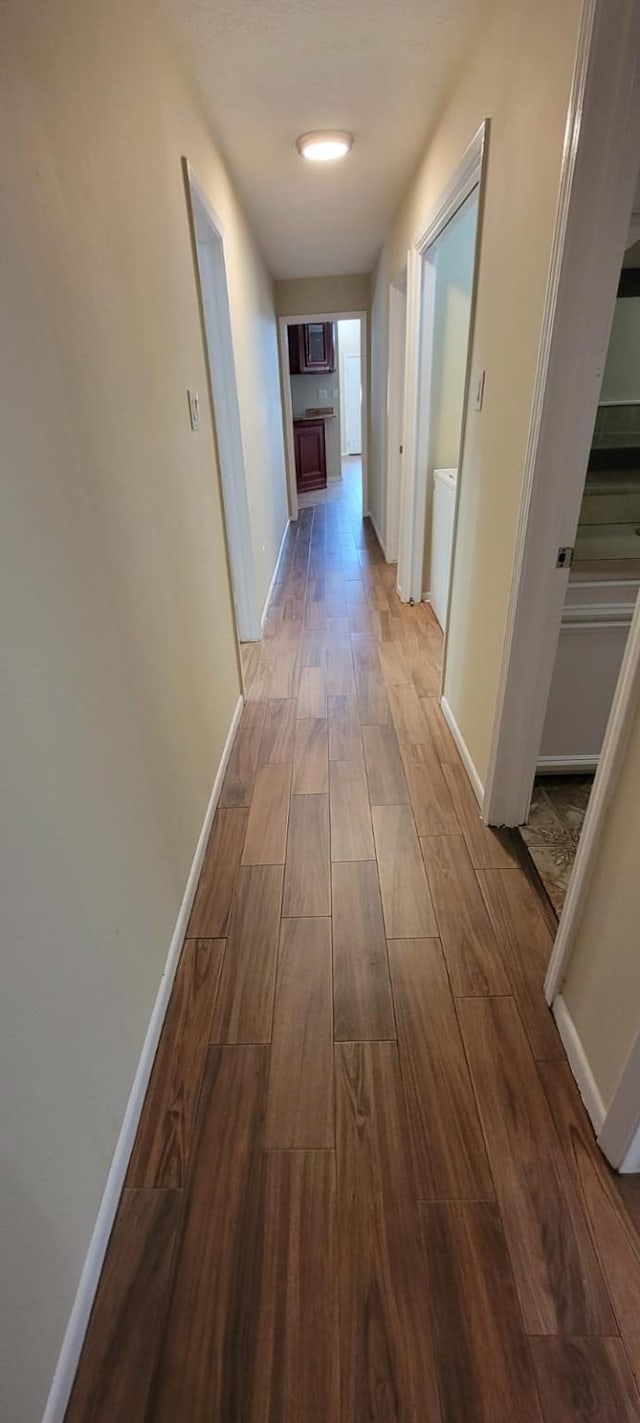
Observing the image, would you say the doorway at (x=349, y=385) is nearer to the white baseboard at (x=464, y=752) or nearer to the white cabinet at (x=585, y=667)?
the white baseboard at (x=464, y=752)

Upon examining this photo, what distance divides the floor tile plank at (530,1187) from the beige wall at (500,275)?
88cm

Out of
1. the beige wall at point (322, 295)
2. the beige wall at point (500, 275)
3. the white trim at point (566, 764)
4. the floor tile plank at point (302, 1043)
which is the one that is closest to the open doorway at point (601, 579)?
the white trim at point (566, 764)

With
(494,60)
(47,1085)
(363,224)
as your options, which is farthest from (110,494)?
(363,224)

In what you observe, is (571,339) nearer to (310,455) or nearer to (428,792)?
(428,792)

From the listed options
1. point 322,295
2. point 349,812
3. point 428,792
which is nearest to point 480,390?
point 428,792

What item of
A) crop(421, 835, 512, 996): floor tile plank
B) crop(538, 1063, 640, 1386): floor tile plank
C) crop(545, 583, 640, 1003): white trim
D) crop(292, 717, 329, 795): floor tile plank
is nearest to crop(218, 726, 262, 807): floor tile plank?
crop(292, 717, 329, 795): floor tile plank

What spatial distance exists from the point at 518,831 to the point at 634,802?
943 millimetres

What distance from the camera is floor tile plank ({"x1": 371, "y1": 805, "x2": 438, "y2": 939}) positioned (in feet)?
5.34

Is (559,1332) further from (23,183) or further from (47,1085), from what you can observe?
(23,183)

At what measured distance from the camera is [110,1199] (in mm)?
1069

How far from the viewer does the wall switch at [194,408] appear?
1907mm

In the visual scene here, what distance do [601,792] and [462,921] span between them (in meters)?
0.68

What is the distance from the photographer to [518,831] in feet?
6.32

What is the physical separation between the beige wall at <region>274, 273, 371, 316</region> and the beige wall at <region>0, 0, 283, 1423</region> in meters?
4.19
